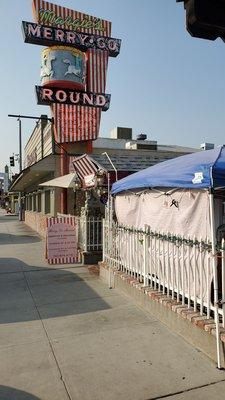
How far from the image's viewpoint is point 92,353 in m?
4.71

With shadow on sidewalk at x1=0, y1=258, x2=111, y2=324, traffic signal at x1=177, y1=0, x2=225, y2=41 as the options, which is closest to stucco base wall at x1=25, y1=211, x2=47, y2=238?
shadow on sidewalk at x1=0, y1=258, x2=111, y2=324

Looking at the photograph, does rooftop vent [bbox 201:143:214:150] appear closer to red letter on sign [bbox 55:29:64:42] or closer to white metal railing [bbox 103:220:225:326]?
red letter on sign [bbox 55:29:64:42]

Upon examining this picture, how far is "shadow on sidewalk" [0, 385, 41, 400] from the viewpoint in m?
3.72

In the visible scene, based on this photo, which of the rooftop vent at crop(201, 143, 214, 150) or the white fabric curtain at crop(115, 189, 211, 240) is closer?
the white fabric curtain at crop(115, 189, 211, 240)

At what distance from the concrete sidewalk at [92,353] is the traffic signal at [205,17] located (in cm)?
339

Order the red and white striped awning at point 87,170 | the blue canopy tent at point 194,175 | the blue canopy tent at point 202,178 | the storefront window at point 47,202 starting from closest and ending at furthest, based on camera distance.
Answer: the blue canopy tent at point 202,178
the blue canopy tent at point 194,175
the red and white striped awning at point 87,170
the storefront window at point 47,202

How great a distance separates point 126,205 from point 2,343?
437cm

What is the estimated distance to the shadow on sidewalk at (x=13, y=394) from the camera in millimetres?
3717

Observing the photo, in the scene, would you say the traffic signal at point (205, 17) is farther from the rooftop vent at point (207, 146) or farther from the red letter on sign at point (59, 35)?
the rooftop vent at point (207, 146)

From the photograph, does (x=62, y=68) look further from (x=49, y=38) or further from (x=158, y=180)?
(x=158, y=180)

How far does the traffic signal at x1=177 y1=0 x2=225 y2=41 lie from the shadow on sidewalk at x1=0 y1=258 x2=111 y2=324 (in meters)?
4.69

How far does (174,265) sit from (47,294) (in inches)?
124

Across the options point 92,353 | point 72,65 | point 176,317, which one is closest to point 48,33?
point 72,65

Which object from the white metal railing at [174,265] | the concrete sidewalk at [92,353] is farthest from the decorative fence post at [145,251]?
the concrete sidewalk at [92,353]
